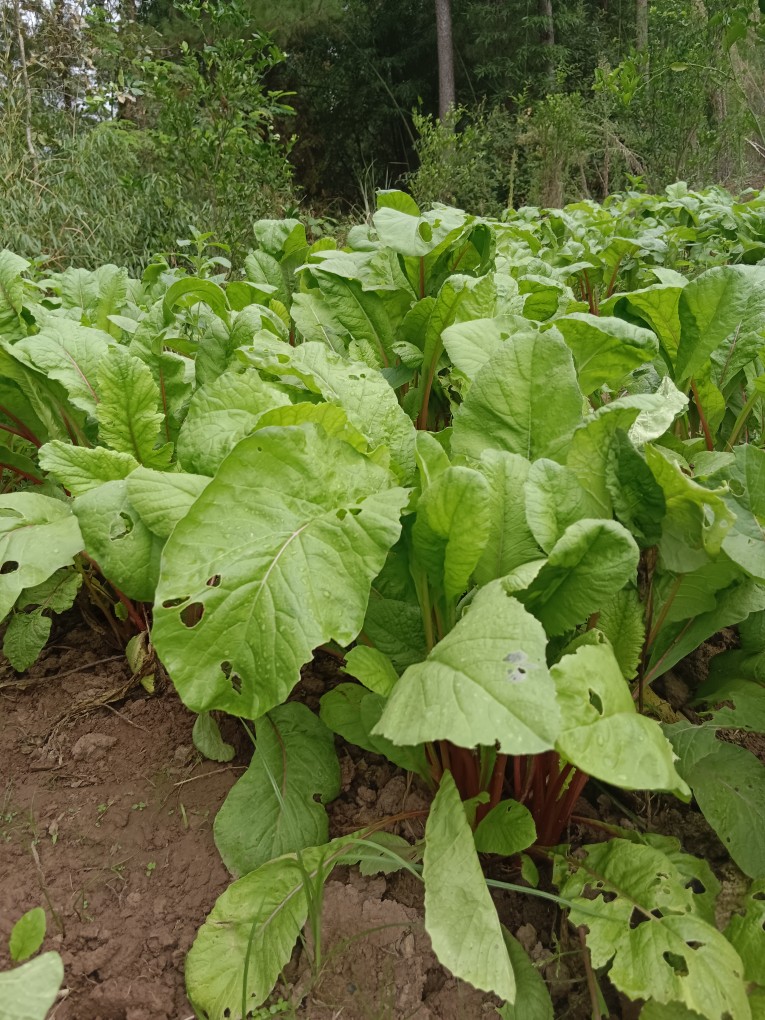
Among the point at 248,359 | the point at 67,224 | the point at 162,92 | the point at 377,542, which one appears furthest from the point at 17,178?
the point at 377,542

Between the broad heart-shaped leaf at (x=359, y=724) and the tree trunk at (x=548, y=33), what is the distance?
1391 cm

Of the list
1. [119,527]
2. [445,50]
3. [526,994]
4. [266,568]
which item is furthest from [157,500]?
[445,50]

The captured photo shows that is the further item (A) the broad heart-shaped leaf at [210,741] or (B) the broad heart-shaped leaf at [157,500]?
(A) the broad heart-shaped leaf at [210,741]

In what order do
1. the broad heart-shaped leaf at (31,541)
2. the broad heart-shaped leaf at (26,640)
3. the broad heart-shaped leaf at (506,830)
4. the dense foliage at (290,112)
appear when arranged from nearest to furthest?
the broad heart-shaped leaf at (506,830) → the broad heart-shaped leaf at (31,541) → the broad heart-shaped leaf at (26,640) → the dense foliage at (290,112)

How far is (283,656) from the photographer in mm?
893

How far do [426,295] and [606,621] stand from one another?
0.95 metres

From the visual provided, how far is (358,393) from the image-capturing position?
1255 millimetres

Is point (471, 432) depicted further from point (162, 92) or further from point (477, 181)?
point (477, 181)

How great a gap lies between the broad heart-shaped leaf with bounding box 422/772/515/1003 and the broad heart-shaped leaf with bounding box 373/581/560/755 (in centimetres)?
26

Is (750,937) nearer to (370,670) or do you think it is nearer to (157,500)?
(370,670)

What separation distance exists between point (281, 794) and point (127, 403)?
31.2 inches

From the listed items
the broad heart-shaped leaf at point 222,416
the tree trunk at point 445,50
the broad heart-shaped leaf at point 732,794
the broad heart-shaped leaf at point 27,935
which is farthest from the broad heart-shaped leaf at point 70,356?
the tree trunk at point 445,50

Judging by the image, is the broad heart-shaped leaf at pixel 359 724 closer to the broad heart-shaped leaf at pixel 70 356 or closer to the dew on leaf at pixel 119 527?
the dew on leaf at pixel 119 527

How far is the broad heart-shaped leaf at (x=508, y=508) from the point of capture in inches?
43.3
